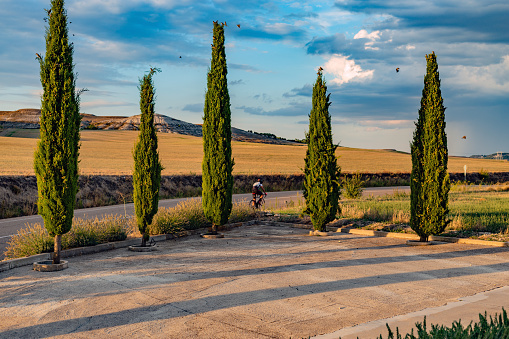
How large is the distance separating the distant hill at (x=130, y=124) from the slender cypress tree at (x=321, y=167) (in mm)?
96554

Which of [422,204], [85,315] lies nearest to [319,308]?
[85,315]

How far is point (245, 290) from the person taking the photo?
27.6 ft

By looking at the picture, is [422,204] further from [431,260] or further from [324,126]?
[324,126]

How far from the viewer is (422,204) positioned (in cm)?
1402

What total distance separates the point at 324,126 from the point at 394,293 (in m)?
8.83

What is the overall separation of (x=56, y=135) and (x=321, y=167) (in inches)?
347

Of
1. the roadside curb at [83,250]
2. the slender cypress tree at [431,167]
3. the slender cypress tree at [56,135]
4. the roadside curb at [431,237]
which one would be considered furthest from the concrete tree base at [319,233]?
the slender cypress tree at [56,135]

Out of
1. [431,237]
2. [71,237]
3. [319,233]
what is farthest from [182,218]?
[431,237]

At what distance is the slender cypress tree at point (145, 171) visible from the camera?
1308 centimetres

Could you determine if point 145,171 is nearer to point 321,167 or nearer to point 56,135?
point 56,135

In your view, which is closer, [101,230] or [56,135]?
[56,135]

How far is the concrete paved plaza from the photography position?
21.6 feet

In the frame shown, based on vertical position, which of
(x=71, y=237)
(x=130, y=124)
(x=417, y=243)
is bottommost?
(x=417, y=243)

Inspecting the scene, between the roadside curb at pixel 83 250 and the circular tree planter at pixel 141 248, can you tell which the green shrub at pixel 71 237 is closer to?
the roadside curb at pixel 83 250
